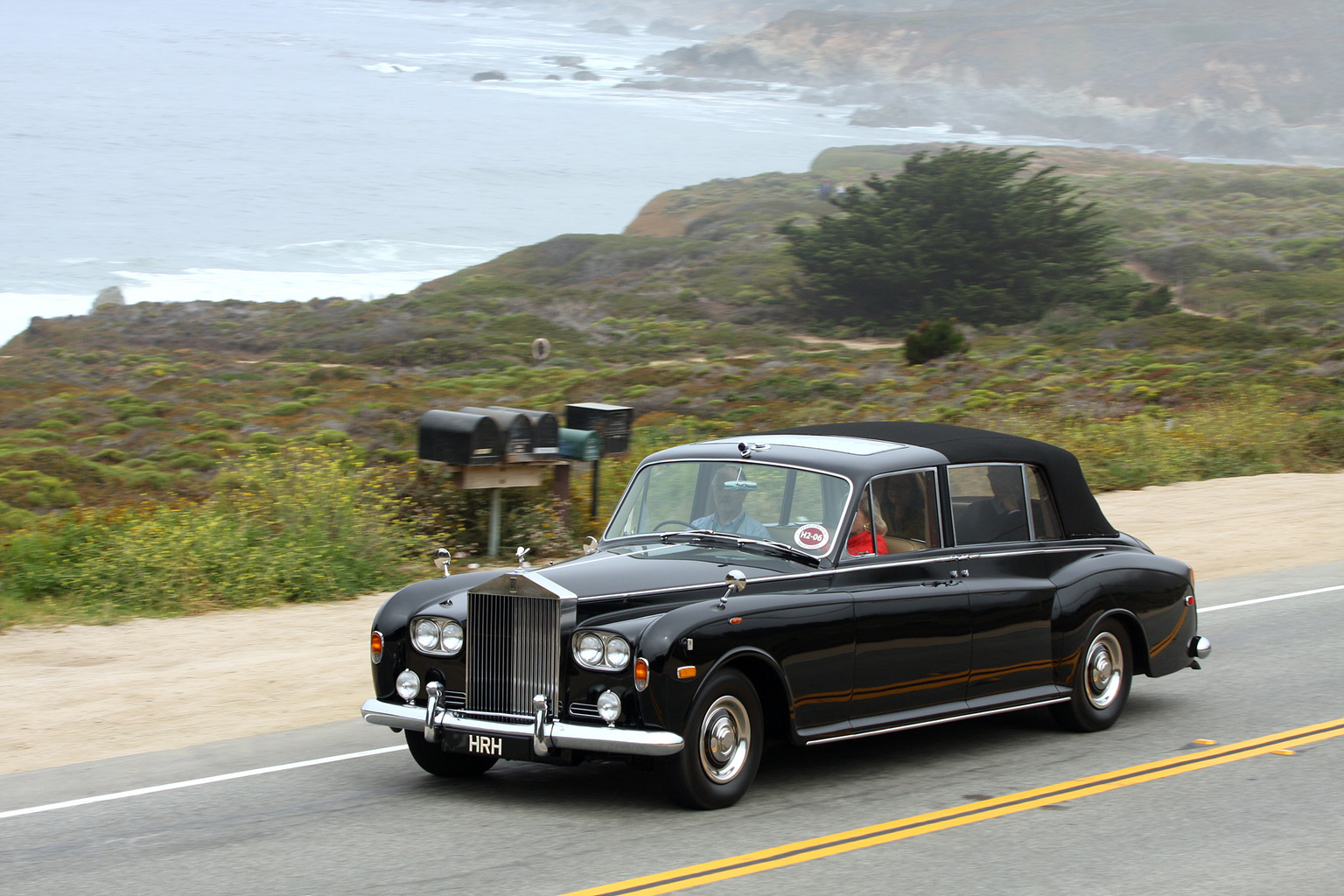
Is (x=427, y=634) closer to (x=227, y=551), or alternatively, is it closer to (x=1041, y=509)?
(x=1041, y=509)

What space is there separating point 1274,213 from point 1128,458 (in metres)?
104

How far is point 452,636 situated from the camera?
6500 mm

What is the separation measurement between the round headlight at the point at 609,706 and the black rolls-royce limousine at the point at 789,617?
13 millimetres

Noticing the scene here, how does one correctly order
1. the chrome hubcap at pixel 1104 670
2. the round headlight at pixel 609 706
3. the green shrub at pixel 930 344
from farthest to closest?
the green shrub at pixel 930 344, the chrome hubcap at pixel 1104 670, the round headlight at pixel 609 706

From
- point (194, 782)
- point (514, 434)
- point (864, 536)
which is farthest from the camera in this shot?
point (514, 434)

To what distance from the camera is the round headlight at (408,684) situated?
6.56 metres

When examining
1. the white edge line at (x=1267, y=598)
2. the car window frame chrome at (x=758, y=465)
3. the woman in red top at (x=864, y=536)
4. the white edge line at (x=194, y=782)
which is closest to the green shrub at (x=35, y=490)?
the white edge line at (x=194, y=782)

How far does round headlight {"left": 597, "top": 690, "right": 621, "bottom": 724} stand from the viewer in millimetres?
6000

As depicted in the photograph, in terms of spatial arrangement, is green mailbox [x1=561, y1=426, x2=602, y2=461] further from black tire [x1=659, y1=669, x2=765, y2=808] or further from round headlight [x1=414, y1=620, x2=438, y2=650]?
black tire [x1=659, y1=669, x2=765, y2=808]

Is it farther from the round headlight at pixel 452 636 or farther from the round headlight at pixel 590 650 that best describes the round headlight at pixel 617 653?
the round headlight at pixel 452 636

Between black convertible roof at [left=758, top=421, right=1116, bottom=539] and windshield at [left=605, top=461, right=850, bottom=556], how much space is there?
28.0 inches

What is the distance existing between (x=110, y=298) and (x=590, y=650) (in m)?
96.6

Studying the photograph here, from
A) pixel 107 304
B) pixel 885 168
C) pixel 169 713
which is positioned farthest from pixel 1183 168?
pixel 169 713

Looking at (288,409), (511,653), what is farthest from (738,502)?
(288,409)
